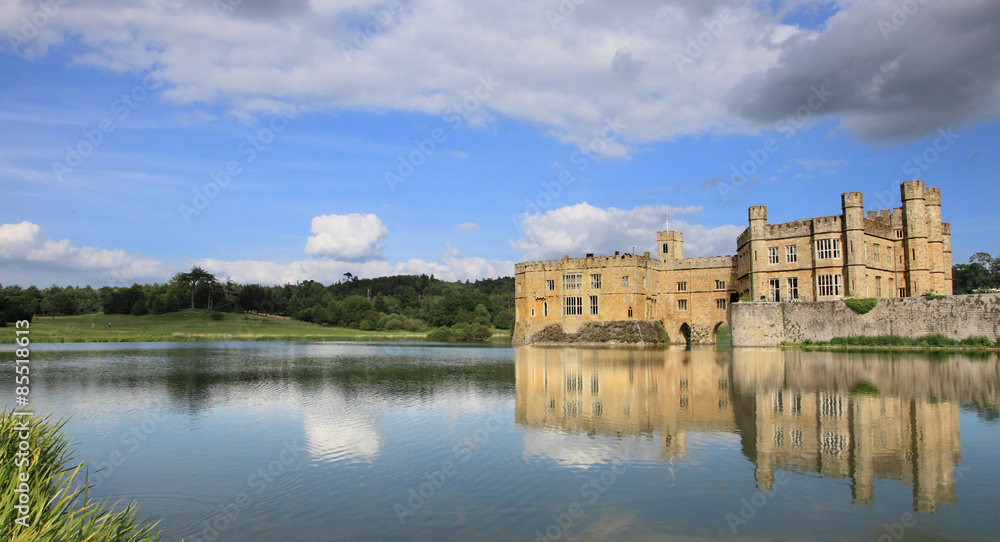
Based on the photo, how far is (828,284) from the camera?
43031 mm

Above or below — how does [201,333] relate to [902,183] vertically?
below

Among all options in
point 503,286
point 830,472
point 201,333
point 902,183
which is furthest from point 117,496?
point 503,286

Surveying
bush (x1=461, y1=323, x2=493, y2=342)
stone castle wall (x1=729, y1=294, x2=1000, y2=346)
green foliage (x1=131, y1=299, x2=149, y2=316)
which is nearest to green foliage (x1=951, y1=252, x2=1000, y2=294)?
stone castle wall (x1=729, y1=294, x2=1000, y2=346)

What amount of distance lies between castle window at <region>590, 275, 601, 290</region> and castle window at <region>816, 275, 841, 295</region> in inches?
712

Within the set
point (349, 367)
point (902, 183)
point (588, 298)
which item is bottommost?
point (349, 367)

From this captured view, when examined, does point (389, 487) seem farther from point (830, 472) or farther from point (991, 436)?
point (991, 436)

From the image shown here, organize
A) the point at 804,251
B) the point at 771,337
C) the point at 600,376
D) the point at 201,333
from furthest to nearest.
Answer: the point at 201,333 → the point at 804,251 → the point at 771,337 → the point at 600,376

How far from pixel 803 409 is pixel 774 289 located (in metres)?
33.1

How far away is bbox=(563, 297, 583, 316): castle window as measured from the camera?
5575cm

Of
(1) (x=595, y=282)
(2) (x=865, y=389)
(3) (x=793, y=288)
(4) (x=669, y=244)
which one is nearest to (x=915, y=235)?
(3) (x=793, y=288)

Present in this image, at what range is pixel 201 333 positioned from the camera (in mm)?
76500

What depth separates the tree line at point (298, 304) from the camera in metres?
87.3

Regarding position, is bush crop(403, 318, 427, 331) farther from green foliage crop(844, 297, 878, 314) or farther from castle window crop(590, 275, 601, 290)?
green foliage crop(844, 297, 878, 314)

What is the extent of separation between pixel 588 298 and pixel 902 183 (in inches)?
1009
